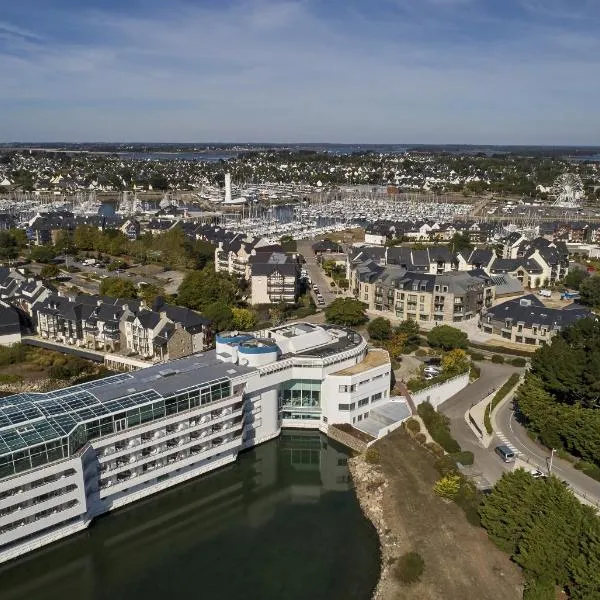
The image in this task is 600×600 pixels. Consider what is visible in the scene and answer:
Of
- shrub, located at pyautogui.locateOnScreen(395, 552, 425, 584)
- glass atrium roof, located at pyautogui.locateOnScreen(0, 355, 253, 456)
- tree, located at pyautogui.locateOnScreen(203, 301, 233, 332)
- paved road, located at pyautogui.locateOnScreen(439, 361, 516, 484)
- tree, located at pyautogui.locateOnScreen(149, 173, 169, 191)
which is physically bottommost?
shrub, located at pyautogui.locateOnScreen(395, 552, 425, 584)

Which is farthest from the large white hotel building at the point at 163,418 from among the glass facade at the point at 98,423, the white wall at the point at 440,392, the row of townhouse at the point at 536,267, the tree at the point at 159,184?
the tree at the point at 159,184

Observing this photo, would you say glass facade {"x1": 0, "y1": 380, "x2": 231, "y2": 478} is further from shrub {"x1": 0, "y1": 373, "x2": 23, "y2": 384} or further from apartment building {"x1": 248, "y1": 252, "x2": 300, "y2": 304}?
apartment building {"x1": 248, "y1": 252, "x2": 300, "y2": 304}

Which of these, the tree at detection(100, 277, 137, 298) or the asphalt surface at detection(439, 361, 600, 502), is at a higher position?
the tree at detection(100, 277, 137, 298)

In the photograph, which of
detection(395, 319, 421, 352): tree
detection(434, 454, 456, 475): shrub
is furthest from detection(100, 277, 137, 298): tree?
detection(434, 454, 456, 475): shrub

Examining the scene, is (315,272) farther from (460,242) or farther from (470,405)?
(470,405)

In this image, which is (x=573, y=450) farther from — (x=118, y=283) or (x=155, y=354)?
(x=118, y=283)
